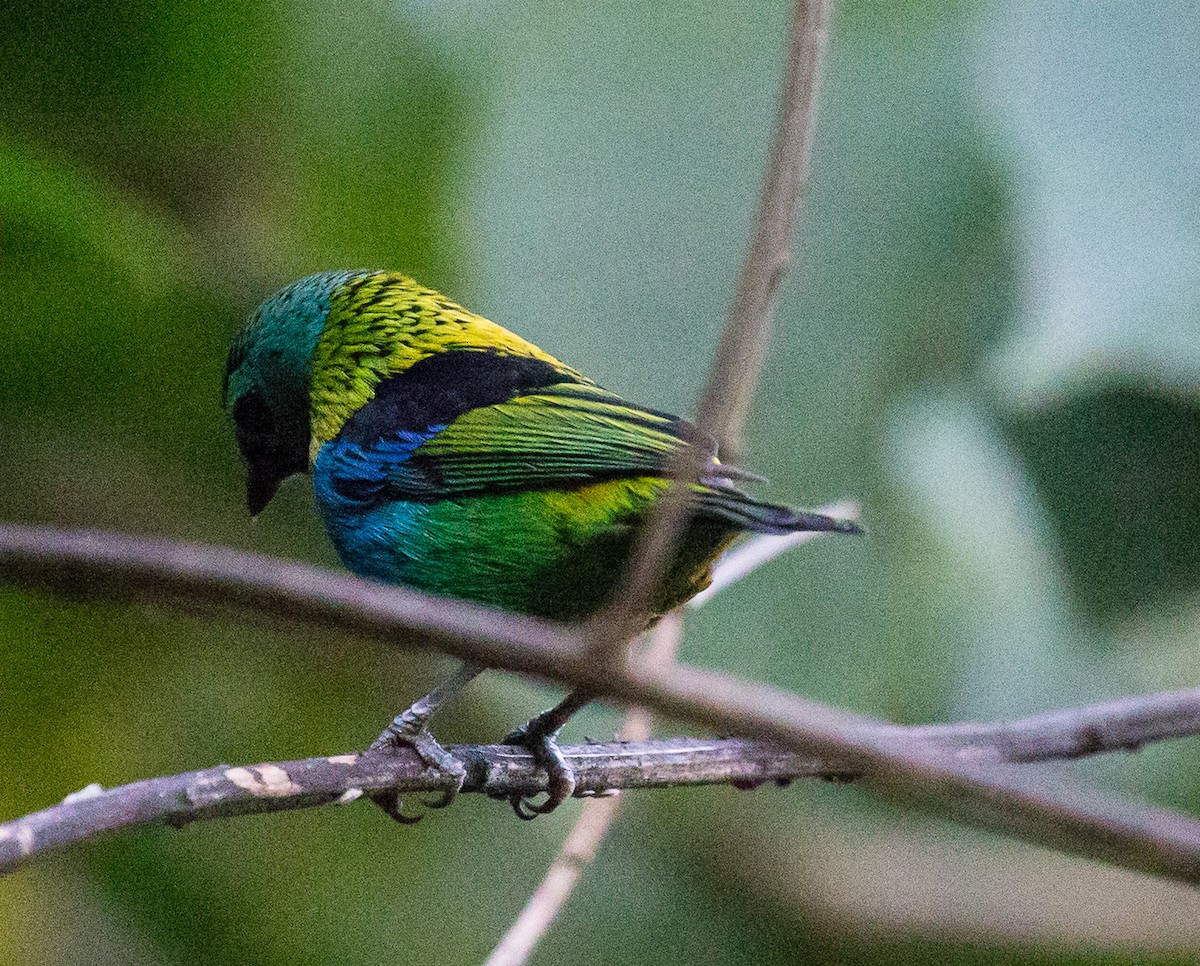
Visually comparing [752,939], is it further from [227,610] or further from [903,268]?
[227,610]

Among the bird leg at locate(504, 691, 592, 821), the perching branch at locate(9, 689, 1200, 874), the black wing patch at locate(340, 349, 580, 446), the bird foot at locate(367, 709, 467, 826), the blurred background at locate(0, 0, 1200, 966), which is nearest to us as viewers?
the perching branch at locate(9, 689, 1200, 874)

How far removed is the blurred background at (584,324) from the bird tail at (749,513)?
901 mm

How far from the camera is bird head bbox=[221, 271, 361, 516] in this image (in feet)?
10.6

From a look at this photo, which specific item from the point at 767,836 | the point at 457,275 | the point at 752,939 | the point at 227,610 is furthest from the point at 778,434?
the point at 227,610

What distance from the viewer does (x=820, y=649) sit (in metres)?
3.43

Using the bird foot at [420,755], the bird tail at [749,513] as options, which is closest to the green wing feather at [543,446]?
the bird tail at [749,513]

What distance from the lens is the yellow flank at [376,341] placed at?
3.04m

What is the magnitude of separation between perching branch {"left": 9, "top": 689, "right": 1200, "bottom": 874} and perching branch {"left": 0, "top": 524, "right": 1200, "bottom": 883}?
0.74 m

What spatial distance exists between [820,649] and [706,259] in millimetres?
A: 1065

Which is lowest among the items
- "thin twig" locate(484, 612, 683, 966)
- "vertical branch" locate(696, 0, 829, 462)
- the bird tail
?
"thin twig" locate(484, 612, 683, 966)

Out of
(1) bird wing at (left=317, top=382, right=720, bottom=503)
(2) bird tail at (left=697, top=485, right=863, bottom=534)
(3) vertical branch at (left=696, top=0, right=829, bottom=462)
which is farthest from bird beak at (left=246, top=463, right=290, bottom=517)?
(3) vertical branch at (left=696, top=0, right=829, bottom=462)

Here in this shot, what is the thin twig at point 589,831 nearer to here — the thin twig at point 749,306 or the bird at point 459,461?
the bird at point 459,461

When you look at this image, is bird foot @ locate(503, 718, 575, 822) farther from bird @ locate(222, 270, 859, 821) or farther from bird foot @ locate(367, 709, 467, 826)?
bird foot @ locate(367, 709, 467, 826)

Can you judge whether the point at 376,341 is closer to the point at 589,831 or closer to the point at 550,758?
the point at 550,758
